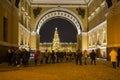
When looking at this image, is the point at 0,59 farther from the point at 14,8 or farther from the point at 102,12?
the point at 102,12

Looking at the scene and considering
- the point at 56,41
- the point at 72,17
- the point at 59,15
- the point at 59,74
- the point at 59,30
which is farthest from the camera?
the point at 59,30

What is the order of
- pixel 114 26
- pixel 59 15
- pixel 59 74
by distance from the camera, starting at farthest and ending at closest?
1. pixel 59 15
2. pixel 114 26
3. pixel 59 74

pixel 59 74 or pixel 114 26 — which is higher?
pixel 114 26

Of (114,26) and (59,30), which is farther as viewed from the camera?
(59,30)

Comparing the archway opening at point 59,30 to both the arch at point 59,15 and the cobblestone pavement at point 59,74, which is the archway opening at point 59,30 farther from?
the cobblestone pavement at point 59,74

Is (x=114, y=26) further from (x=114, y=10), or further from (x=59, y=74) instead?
(x=59, y=74)

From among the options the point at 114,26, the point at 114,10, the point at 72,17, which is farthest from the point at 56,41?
the point at 114,10

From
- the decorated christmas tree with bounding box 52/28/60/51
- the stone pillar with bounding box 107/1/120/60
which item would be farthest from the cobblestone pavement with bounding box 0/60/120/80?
the decorated christmas tree with bounding box 52/28/60/51

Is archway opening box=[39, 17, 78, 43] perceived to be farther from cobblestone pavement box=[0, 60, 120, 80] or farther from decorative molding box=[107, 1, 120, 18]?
cobblestone pavement box=[0, 60, 120, 80]

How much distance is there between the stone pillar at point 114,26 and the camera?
28.5 m

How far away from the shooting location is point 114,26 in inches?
1163

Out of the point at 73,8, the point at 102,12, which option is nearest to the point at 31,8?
the point at 73,8

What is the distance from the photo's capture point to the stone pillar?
2854 cm

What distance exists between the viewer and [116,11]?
94.0 feet
